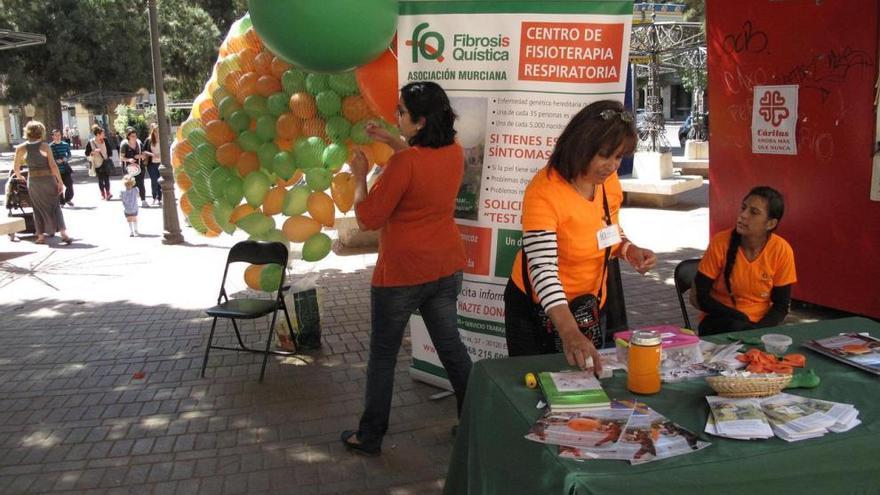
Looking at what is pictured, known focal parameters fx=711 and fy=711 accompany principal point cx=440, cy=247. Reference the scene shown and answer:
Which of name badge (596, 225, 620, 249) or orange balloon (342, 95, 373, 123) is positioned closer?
name badge (596, 225, 620, 249)

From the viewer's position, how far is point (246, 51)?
4574 millimetres

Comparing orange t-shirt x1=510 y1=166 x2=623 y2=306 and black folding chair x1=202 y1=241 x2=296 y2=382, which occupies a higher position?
orange t-shirt x1=510 y1=166 x2=623 y2=306

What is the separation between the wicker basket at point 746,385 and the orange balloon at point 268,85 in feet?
10.7

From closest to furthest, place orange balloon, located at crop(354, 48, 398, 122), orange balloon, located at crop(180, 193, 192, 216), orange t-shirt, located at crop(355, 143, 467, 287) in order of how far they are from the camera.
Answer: orange t-shirt, located at crop(355, 143, 467, 287)
orange balloon, located at crop(354, 48, 398, 122)
orange balloon, located at crop(180, 193, 192, 216)

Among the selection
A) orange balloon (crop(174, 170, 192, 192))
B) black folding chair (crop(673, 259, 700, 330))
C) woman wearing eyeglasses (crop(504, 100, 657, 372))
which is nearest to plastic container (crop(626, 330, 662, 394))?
woman wearing eyeglasses (crop(504, 100, 657, 372))

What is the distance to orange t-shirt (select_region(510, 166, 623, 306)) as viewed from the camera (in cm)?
249

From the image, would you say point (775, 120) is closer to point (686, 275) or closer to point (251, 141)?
point (686, 275)

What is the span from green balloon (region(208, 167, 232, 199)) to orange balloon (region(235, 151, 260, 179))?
0.10 meters

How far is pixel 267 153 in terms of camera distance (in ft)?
14.5

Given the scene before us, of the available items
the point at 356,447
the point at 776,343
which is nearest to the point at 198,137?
the point at 356,447

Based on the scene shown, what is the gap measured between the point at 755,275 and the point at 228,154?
10.4ft

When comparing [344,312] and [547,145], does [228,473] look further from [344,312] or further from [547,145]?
[344,312]

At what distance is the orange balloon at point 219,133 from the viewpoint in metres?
4.55

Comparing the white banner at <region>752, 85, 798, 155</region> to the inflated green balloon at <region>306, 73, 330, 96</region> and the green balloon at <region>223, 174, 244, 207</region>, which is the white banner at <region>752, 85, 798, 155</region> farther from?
the green balloon at <region>223, 174, 244, 207</region>
